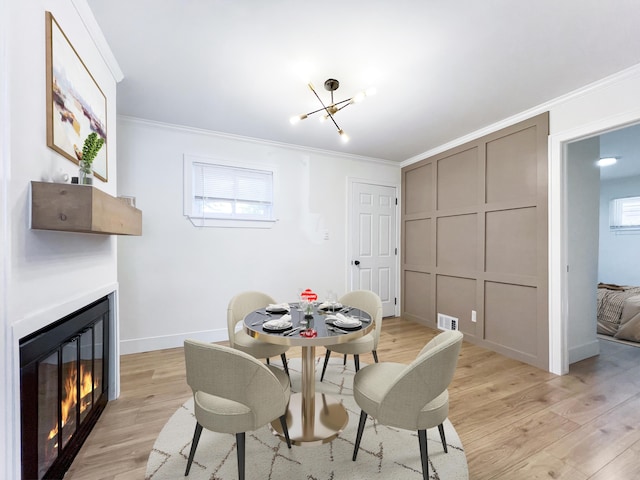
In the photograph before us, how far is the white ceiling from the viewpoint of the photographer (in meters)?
1.63

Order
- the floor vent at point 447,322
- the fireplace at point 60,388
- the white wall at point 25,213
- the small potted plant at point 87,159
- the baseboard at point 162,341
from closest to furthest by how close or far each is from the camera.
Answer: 1. the white wall at point 25,213
2. the fireplace at point 60,388
3. the small potted plant at point 87,159
4. the baseboard at point 162,341
5. the floor vent at point 447,322

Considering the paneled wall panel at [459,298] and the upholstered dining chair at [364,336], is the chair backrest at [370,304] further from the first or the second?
the paneled wall panel at [459,298]

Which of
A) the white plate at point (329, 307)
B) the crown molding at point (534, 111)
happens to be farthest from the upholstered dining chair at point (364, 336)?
the crown molding at point (534, 111)

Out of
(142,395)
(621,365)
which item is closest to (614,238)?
(621,365)

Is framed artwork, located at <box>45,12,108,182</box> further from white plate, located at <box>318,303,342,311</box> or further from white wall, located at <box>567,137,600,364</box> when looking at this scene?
white wall, located at <box>567,137,600,364</box>

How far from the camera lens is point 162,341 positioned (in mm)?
3215

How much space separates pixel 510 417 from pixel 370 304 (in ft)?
4.10

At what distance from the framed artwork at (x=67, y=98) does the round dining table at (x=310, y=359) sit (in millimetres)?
1379

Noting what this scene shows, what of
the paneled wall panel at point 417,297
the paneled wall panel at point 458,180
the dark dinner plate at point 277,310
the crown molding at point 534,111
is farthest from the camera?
the paneled wall panel at point 417,297

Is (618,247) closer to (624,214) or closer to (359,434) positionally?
(624,214)

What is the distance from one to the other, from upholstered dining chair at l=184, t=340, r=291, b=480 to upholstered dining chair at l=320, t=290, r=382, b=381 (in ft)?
3.07

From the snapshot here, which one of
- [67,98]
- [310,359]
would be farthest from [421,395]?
[67,98]

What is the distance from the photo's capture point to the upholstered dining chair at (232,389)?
1214 millimetres

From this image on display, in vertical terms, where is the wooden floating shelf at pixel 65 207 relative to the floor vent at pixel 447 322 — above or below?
above
